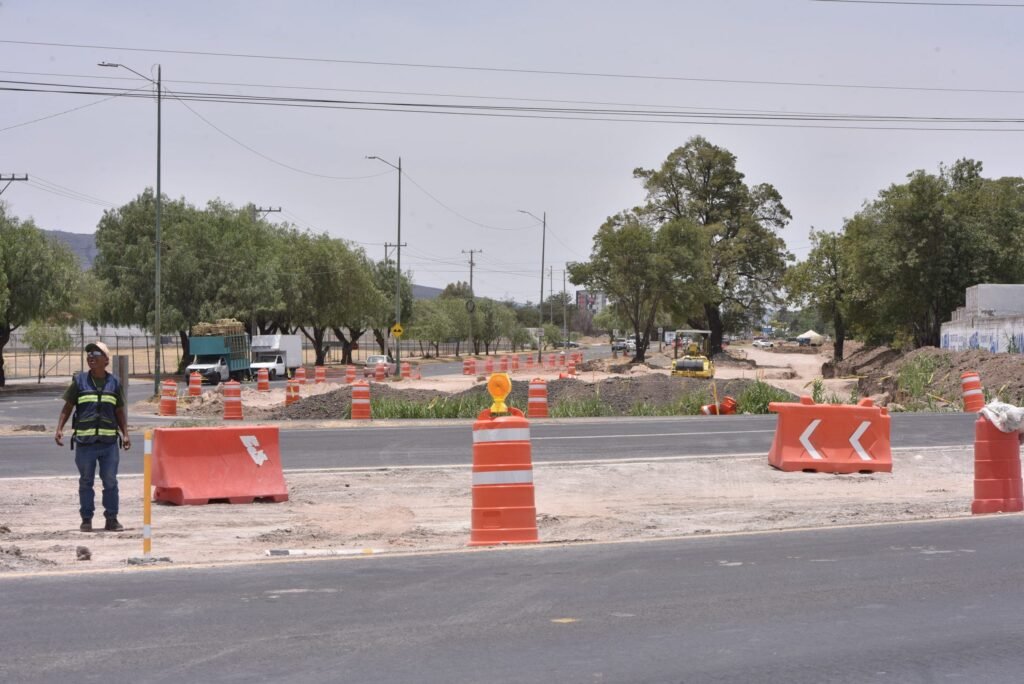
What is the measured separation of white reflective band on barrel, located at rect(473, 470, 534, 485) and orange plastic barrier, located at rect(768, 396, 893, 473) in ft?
26.6

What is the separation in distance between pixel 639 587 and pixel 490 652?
2.07m

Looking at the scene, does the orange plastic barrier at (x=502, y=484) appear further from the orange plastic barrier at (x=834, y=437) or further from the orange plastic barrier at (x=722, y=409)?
the orange plastic barrier at (x=722, y=409)

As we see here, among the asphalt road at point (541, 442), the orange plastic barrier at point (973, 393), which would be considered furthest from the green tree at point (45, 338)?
the orange plastic barrier at point (973, 393)

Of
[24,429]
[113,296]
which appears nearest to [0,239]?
[113,296]

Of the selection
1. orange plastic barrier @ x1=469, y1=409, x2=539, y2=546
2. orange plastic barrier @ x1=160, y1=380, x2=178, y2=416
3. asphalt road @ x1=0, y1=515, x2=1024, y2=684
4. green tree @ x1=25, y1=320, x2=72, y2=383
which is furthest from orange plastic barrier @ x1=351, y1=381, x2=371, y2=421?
green tree @ x1=25, y1=320, x2=72, y2=383

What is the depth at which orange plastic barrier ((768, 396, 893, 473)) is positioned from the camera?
1775 cm

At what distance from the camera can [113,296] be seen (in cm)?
6875

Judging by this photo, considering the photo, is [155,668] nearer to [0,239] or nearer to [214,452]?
[214,452]

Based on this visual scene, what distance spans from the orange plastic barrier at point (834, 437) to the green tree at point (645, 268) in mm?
57174

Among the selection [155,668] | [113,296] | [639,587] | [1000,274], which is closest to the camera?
[155,668]

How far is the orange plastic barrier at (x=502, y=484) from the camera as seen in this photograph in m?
10.6

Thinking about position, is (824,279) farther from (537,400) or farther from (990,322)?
(537,400)

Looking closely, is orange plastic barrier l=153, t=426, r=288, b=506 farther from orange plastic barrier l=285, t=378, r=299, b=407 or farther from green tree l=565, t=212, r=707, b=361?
green tree l=565, t=212, r=707, b=361

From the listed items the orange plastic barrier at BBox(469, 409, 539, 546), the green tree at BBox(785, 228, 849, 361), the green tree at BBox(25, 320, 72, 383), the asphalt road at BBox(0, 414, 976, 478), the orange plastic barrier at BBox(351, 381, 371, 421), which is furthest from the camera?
the green tree at BBox(785, 228, 849, 361)
